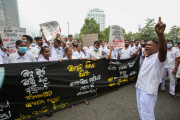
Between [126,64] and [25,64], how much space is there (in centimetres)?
404

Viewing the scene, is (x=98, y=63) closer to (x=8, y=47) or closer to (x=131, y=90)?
(x=131, y=90)

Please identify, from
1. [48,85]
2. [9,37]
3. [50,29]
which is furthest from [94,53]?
[9,37]

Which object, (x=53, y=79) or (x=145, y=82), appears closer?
(x=145, y=82)

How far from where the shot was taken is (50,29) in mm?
4137

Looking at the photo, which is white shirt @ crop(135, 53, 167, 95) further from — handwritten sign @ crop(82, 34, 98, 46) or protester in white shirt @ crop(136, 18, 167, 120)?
handwritten sign @ crop(82, 34, 98, 46)

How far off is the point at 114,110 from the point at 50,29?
3.78 meters

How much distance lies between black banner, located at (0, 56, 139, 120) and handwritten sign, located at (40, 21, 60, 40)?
176 centimetres

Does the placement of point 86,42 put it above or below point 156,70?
above

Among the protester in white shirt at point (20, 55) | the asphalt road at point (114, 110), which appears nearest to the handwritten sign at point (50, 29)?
the protester in white shirt at point (20, 55)

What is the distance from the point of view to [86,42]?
5.79 m

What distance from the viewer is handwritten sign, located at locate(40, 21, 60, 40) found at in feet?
13.5

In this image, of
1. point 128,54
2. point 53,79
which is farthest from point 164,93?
point 53,79

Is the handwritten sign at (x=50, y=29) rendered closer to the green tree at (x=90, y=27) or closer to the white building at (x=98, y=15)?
the green tree at (x=90, y=27)

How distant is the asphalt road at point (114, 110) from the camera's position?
2623 mm
